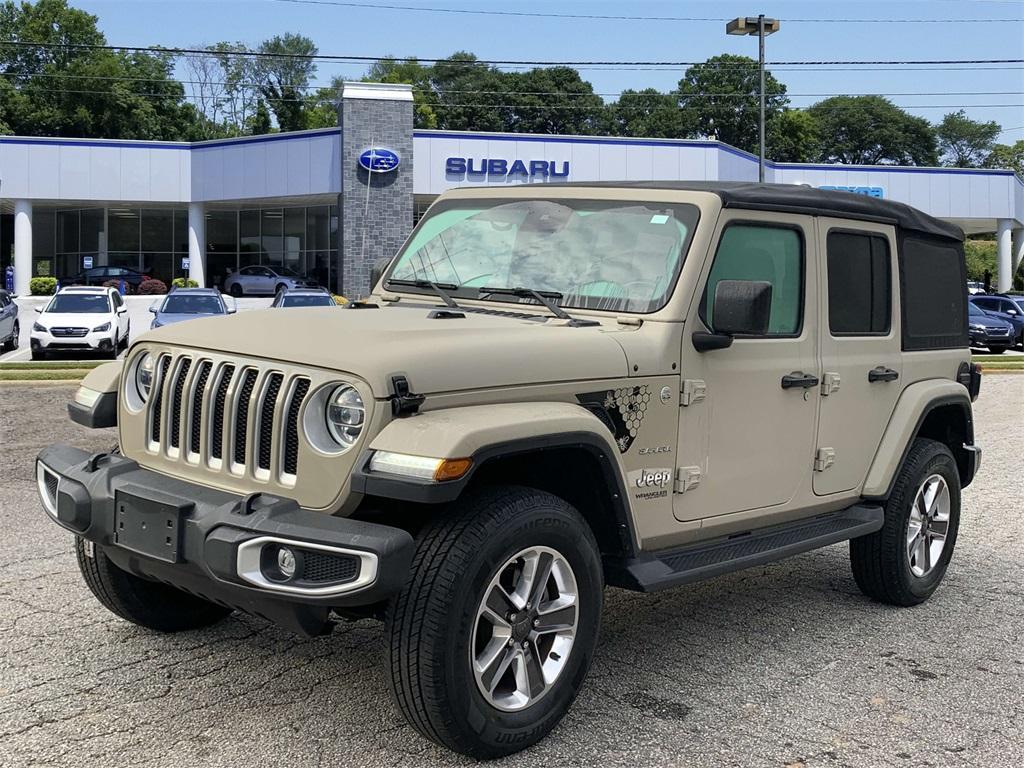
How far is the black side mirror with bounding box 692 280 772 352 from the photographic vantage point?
419 centimetres

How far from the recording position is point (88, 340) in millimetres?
22156

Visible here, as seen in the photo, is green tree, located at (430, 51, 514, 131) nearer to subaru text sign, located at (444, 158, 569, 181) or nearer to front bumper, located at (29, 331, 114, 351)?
subaru text sign, located at (444, 158, 569, 181)

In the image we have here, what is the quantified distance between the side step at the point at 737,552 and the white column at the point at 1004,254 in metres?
51.7

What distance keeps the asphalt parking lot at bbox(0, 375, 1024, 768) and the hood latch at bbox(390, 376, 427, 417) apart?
3.99 ft

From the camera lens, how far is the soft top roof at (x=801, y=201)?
4707 mm

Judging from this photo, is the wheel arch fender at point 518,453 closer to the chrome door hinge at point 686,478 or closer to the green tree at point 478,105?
the chrome door hinge at point 686,478

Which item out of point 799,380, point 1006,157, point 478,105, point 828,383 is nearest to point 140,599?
point 799,380

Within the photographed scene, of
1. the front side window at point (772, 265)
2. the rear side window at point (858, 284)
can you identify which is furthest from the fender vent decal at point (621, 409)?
the rear side window at point (858, 284)

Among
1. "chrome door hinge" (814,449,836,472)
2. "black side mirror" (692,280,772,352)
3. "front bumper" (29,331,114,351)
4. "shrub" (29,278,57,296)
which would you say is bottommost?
"front bumper" (29,331,114,351)

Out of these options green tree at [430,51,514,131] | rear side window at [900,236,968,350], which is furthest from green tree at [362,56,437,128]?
rear side window at [900,236,968,350]

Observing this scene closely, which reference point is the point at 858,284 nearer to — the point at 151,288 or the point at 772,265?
the point at 772,265

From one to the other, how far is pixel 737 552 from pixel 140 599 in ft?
8.42

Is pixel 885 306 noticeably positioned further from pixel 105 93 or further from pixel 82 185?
pixel 105 93

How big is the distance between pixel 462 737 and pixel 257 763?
28.3 inches
